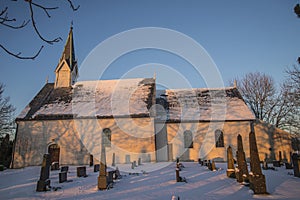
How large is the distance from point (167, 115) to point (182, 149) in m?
3.84

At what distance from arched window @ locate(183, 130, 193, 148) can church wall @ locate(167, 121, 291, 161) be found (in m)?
0.31

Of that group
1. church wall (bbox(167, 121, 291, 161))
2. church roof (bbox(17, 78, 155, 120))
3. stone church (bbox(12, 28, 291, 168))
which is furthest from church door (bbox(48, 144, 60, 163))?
church wall (bbox(167, 121, 291, 161))

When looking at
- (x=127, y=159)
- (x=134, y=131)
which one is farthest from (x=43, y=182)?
(x=134, y=131)

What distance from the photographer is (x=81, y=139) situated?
1983cm

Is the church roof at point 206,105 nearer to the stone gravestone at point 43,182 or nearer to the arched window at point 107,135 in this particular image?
the arched window at point 107,135

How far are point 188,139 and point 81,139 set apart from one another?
10.8 m

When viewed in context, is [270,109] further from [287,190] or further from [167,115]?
[287,190]

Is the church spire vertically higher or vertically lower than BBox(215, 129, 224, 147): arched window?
higher

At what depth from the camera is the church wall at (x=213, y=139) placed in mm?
19984

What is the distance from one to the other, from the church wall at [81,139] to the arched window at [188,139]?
12.6 feet

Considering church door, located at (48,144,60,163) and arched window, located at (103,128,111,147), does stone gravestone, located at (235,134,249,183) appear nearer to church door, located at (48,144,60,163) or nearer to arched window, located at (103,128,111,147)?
arched window, located at (103,128,111,147)

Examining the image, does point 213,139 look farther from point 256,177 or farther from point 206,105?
point 256,177

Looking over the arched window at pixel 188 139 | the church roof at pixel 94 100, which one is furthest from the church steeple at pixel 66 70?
the arched window at pixel 188 139

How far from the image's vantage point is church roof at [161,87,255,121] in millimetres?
21062
